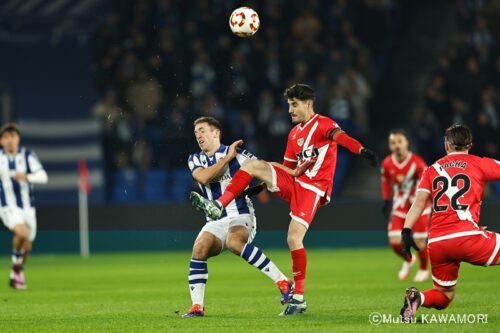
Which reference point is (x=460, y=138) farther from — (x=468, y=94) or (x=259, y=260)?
(x=468, y=94)

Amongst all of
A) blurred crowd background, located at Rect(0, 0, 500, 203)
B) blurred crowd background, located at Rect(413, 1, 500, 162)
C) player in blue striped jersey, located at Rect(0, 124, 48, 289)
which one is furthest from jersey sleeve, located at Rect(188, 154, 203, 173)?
blurred crowd background, located at Rect(413, 1, 500, 162)

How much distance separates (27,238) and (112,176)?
8.03 metres

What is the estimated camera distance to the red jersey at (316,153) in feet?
34.7

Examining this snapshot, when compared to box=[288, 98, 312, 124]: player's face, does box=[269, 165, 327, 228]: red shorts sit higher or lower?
lower

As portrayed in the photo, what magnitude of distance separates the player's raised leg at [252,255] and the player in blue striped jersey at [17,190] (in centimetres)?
554

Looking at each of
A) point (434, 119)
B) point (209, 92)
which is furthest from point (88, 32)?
point (434, 119)

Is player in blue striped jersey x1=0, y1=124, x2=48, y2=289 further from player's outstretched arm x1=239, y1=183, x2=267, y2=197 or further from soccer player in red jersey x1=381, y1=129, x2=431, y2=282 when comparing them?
player's outstretched arm x1=239, y1=183, x2=267, y2=197

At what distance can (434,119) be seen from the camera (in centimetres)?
2336

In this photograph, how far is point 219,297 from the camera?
13023mm

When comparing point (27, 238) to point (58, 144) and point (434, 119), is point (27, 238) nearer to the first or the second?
point (58, 144)

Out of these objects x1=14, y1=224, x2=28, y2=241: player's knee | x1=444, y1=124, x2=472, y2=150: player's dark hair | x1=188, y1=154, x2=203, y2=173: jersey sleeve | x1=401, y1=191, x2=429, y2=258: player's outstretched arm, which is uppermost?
x1=444, y1=124, x2=472, y2=150: player's dark hair

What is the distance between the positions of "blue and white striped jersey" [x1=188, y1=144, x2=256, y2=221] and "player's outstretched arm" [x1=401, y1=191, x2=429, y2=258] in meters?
2.02

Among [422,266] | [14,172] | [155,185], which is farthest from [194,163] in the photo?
[155,185]

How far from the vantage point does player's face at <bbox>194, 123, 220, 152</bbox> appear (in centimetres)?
1057
